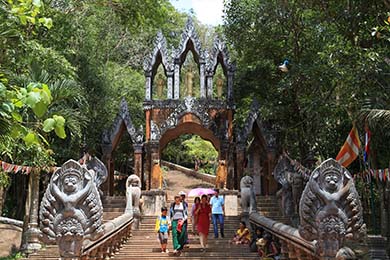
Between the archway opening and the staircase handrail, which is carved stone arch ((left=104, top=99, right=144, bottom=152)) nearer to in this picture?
the staircase handrail

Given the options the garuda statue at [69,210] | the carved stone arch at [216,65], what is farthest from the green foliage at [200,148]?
the garuda statue at [69,210]

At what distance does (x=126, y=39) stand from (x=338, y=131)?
13.9 metres

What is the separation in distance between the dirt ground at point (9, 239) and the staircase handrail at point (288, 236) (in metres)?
8.07

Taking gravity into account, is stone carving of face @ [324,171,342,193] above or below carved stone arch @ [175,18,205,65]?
below

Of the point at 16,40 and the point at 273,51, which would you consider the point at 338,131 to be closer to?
the point at 273,51

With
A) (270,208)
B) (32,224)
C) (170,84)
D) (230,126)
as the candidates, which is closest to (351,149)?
(270,208)

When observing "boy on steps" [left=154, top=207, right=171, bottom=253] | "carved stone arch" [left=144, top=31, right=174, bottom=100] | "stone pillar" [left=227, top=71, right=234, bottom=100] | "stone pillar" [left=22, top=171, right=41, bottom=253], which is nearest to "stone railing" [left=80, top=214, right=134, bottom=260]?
"boy on steps" [left=154, top=207, right=171, bottom=253]

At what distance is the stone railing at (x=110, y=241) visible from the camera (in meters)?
7.15

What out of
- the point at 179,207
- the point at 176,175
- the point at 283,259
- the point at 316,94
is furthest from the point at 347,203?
the point at 176,175

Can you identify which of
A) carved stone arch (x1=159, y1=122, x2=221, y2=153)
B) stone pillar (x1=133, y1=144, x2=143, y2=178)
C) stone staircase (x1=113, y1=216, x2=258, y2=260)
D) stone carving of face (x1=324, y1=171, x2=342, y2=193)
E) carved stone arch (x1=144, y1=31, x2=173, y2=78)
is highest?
carved stone arch (x1=144, y1=31, x2=173, y2=78)

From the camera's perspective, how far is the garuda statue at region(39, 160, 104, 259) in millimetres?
6180

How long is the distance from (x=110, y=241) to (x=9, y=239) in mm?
7187

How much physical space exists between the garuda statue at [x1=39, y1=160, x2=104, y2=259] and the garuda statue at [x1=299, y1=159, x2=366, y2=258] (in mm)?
2829

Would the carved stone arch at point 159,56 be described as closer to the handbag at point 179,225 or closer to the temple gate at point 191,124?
the temple gate at point 191,124
